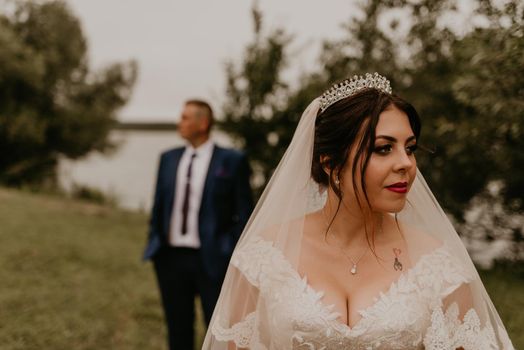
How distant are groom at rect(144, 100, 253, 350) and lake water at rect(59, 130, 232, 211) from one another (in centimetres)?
1234

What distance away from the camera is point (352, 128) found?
7.11ft

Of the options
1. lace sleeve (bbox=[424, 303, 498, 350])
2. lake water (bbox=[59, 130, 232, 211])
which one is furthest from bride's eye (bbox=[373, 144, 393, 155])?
lake water (bbox=[59, 130, 232, 211])

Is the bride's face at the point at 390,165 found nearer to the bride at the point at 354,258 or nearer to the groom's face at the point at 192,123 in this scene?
the bride at the point at 354,258

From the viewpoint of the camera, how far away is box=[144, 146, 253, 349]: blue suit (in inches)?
166

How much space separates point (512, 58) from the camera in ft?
9.96

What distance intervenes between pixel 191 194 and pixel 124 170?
25.1m

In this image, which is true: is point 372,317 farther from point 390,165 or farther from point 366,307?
point 390,165

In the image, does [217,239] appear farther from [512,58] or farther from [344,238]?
[512,58]

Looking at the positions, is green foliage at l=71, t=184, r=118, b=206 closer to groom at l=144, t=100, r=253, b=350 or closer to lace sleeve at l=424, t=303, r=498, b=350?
groom at l=144, t=100, r=253, b=350

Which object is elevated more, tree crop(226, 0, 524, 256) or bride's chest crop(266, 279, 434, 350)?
tree crop(226, 0, 524, 256)

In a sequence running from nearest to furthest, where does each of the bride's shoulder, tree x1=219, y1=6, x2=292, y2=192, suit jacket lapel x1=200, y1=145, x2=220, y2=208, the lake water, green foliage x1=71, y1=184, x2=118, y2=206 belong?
the bride's shoulder
suit jacket lapel x1=200, y1=145, x2=220, y2=208
tree x1=219, y1=6, x2=292, y2=192
green foliage x1=71, y1=184, x2=118, y2=206
the lake water

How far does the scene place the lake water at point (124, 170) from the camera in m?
19.5

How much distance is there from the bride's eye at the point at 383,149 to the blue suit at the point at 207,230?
2328 millimetres

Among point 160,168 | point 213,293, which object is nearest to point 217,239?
point 213,293
